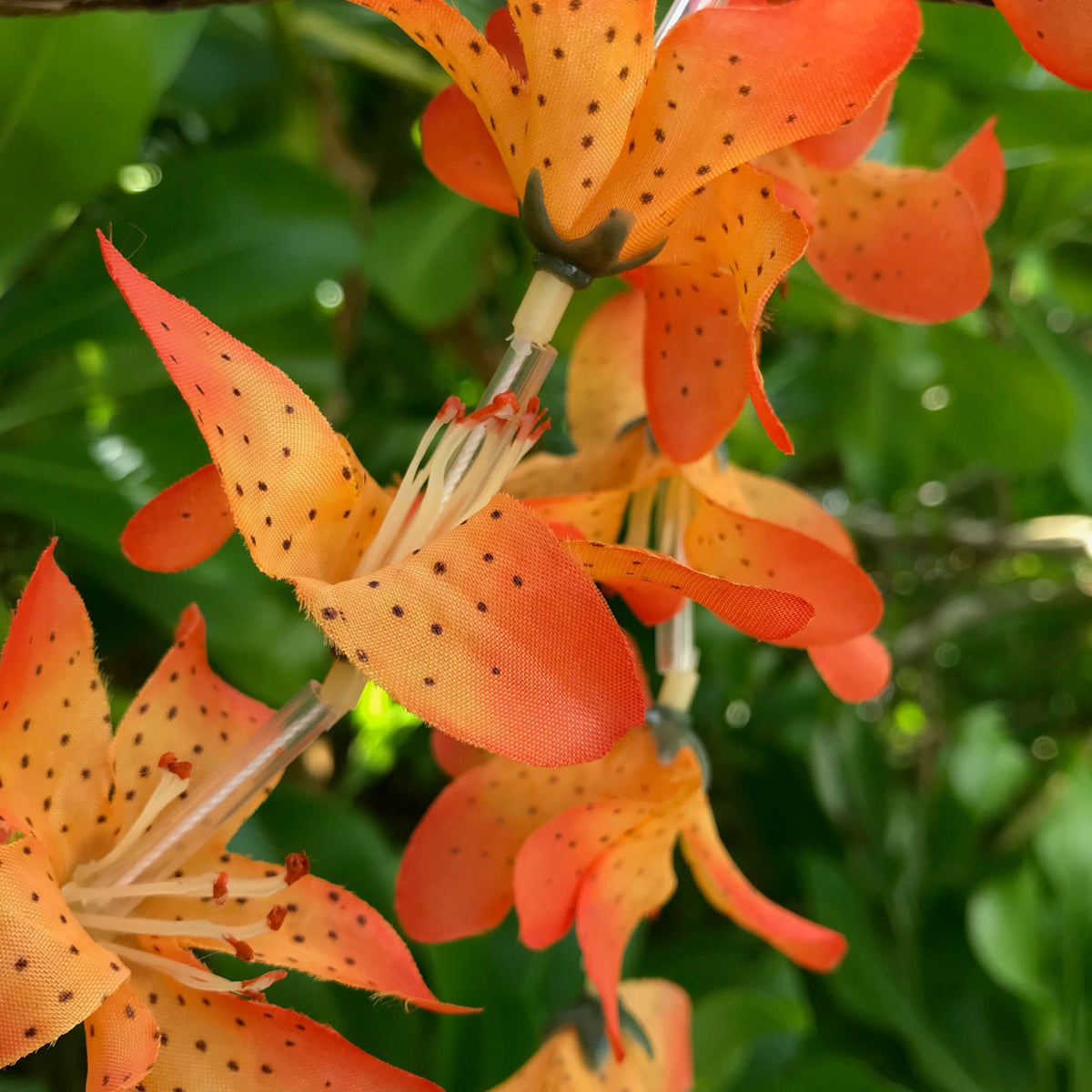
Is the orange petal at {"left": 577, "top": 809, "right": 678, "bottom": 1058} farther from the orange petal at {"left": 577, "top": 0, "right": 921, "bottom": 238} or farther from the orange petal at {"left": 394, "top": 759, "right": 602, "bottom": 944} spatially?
the orange petal at {"left": 577, "top": 0, "right": 921, "bottom": 238}

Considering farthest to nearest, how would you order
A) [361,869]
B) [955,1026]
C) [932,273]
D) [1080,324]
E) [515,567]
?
[1080,324] < [955,1026] < [361,869] < [932,273] < [515,567]

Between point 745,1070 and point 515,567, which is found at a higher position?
point 515,567

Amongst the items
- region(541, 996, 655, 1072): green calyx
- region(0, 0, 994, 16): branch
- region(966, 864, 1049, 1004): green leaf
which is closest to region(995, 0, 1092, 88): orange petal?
region(0, 0, 994, 16): branch

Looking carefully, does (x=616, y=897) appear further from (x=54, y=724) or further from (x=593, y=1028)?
(x=54, y=724)

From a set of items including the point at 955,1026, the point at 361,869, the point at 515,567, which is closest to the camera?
the point at 515,567

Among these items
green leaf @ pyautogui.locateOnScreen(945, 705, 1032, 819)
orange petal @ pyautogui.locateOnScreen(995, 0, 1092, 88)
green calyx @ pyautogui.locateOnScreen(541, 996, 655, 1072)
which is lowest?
green leaf @ pyautogui.locateOnScreen(945, 705, 1032, 819)

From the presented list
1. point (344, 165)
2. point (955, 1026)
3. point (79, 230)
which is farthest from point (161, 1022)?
point (955, 1026)

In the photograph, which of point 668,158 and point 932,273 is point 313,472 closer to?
point 668,158
